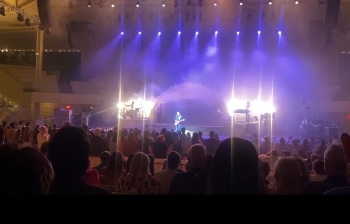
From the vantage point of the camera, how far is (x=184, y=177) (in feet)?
10.9

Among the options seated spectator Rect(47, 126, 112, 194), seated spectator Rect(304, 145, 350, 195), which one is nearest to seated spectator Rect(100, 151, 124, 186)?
seated spectator Rect(304, 145, 350, 195)

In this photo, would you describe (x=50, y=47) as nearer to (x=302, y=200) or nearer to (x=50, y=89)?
(x=50, y=89)

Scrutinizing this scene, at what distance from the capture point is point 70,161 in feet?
6.39

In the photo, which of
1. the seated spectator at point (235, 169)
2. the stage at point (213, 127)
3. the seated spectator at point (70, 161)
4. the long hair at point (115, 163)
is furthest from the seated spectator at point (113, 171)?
the stage at point (213, 127)

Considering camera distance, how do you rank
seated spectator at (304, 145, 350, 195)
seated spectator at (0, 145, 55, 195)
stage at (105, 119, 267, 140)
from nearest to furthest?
seated spectator at (0, 145, 55, 195) < seated spectator at (304, 145, 350, 195) < stage at (105, 119, 267, 140)

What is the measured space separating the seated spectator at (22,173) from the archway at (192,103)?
2038cm

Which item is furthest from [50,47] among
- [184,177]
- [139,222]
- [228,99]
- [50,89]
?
[139,222]

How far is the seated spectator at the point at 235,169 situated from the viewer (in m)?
1.72

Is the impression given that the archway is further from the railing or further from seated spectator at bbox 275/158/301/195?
seated spectator at bbox 275/158/301/195

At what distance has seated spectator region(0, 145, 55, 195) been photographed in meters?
1.13

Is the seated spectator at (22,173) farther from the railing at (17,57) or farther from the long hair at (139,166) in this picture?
the railing at (17,57)

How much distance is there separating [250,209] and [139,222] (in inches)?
9.7

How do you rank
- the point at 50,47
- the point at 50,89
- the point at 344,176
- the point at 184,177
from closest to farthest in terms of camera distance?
the point at 344,176 < the point at 184,177 < the point at 50,89 < the point at 50,47

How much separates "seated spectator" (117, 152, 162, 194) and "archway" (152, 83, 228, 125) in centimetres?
1826
